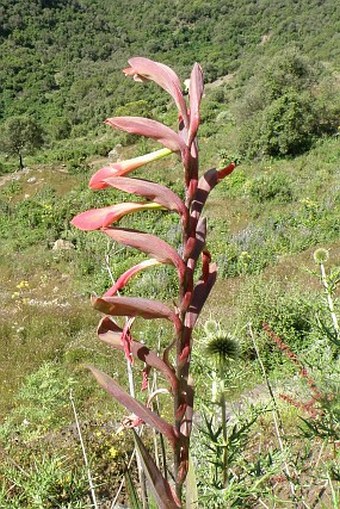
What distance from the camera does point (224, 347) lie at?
111 centimetres

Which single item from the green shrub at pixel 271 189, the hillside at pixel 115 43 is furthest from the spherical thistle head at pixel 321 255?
the hillside at pixel 115 43

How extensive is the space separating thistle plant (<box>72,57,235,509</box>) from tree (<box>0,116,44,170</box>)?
3078 centimetres

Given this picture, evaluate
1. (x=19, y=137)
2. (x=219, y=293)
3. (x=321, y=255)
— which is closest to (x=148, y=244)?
(x=321, y=255)

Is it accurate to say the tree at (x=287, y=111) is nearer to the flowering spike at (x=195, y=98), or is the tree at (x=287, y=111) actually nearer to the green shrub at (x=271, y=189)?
the green shrub at (x=271, y=189)

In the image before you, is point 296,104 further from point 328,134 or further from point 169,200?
point 169,200

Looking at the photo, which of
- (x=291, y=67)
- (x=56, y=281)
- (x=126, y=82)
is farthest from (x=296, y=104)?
(x=126, y=82)

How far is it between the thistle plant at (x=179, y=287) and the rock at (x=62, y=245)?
43.9ft

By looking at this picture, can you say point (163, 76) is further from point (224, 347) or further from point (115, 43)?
point (115, 43)

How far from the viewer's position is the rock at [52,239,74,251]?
14.1 meters

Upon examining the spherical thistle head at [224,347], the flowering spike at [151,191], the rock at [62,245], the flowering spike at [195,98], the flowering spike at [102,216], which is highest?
the flowering spike at [195,98]

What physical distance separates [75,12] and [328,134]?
72.6 meters

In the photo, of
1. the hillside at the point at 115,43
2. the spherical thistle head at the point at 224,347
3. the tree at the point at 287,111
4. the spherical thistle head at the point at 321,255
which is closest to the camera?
the spherical thistle head at the point at 224,347

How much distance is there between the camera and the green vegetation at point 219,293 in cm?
130

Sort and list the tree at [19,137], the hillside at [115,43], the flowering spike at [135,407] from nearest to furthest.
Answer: the flowering spike at [135,407] < the tree at [19,137] < the hillside at [115,43]
